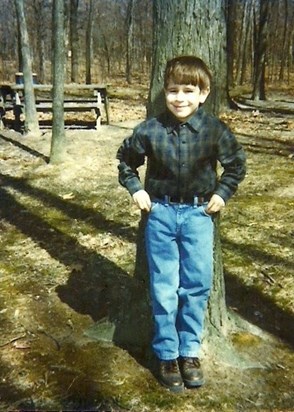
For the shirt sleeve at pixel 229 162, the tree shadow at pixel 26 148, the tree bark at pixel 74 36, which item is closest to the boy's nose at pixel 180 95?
the shirt sleeve at pixel 229 162

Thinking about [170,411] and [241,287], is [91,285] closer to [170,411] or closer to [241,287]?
[241,287]

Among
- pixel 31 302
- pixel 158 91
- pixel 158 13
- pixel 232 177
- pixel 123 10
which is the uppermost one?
pixel 123 10

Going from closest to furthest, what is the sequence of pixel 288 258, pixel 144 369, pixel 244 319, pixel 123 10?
pixel 144 369 → pixel 244 319 → pixel 288 258 → pixel 123 10

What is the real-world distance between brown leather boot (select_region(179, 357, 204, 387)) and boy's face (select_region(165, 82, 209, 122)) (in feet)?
5.11

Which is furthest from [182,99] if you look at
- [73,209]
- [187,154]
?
[73,209]

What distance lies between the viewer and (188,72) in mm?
2711

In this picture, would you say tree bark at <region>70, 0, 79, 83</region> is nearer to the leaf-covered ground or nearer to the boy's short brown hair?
the leaf-covered ground

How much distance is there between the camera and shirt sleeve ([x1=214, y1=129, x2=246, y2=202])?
9.20ft

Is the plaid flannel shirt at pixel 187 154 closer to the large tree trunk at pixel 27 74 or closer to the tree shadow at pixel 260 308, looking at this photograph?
the tree shadow at pixel 260 308

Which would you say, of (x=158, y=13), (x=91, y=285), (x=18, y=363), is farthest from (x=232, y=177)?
(x=91, y=285)

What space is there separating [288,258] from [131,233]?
198 centimetres

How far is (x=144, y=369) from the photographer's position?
338 cm

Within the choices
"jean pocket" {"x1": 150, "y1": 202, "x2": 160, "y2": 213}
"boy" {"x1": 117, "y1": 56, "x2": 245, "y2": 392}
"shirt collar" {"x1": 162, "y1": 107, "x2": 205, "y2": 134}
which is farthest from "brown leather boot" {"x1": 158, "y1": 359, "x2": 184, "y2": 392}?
"shirt collar" {"x1": 162, "y1": 107, "x2": 205, "y2": 134}

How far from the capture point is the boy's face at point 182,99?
274 centimetres
